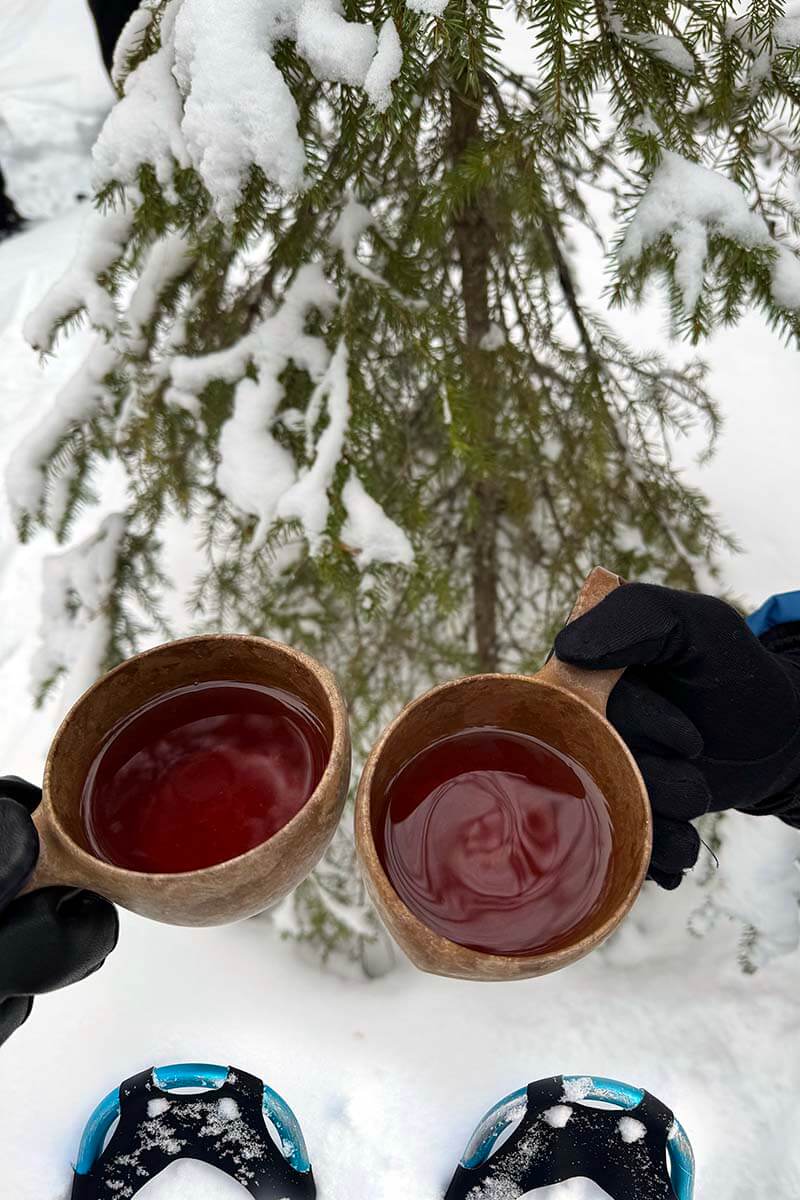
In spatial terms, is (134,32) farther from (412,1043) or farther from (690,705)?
(412,1043)

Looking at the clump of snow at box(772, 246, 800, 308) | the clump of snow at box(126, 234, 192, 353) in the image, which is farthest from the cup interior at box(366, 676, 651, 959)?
the clump of snow at box(126, 234, 192, 353)

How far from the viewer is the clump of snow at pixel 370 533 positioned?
1124 millimetres

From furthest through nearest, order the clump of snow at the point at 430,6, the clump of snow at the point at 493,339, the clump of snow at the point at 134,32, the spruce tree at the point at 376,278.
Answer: the clump of snow at the point at 493,339 → the clump of snow at the point at 134,32 → the spruce tree at the point at 376,278 → the clump of snow at the point at 430,6

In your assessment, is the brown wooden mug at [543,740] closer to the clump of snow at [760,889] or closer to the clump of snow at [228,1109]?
the clump of snow at [228,1109]

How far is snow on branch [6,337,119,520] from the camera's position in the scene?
136 cm

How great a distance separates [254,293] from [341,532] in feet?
1.87

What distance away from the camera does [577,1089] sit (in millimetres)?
1283

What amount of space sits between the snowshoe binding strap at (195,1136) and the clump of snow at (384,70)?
4.36 feet

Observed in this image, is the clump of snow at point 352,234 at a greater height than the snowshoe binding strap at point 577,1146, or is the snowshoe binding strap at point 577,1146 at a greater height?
the clump of snow at point 352,234

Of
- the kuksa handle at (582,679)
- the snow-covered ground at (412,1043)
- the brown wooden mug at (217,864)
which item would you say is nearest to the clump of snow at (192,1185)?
the snow-covered ground at (412,1043)

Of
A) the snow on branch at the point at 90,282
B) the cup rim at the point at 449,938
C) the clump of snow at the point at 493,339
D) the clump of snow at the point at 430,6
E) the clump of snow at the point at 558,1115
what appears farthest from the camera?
the clump of snow at the point at 493,339

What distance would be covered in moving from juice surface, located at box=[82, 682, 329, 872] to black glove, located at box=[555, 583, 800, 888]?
307 millimetres

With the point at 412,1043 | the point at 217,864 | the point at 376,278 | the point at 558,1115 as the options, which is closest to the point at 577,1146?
the point at 558,1115

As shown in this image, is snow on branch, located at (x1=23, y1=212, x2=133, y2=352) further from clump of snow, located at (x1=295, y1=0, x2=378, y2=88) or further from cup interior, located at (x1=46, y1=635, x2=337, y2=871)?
cup interior, located at (x1=46, y1=635, x2=337, y2=871)
